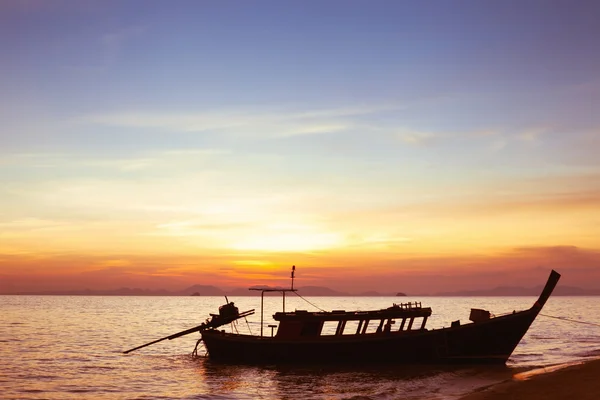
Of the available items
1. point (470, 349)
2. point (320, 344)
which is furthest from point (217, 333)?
point (470, 349)

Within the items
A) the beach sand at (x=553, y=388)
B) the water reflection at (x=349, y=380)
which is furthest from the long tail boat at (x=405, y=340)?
the beach sand at (x=553, y=388)

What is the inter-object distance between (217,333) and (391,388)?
52.9ft

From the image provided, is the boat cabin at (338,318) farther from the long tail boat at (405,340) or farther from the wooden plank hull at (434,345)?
the wooden plank hull at (434,345)

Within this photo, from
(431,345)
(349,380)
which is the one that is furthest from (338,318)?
(431,345)

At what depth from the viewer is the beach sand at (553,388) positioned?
2342cm

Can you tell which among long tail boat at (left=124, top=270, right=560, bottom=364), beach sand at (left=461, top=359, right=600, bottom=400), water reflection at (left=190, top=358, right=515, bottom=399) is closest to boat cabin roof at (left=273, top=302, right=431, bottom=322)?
long tail boat at (left=124, top=270, right=560, bottom=364)

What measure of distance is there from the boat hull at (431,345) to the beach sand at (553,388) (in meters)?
6.75

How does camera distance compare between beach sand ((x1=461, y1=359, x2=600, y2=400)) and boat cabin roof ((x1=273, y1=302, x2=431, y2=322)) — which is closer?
beach sand ((x1=461, y1=359, x2=600, y2=400))

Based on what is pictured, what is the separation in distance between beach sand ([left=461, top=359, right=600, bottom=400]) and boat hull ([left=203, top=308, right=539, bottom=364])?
6.75m

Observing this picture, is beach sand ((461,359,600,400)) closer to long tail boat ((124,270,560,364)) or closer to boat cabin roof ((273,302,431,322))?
long tail boat ((124,270,560,364))

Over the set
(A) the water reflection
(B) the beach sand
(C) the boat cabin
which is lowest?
(A) the water reflection

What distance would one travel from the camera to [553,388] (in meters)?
25.4

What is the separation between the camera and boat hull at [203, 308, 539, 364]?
37469mm

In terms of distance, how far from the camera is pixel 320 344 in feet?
128
